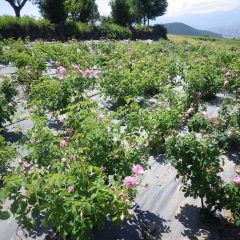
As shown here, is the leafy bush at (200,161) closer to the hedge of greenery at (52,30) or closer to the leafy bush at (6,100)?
the leafy bush at (6,100)

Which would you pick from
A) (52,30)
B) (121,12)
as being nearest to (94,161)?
(52,30)

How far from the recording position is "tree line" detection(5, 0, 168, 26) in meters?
28.5

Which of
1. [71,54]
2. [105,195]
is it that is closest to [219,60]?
[71,54]

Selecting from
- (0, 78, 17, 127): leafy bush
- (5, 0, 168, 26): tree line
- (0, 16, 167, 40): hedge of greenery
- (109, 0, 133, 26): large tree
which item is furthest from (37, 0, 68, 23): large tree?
(0, 78, 17, 127): leafy bush

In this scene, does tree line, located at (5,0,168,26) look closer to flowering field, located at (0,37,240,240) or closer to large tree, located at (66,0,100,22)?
large tree, located at (66,0,100,22)

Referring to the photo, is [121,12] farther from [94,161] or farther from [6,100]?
[94,161]

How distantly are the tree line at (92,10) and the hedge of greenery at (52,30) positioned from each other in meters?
2.47

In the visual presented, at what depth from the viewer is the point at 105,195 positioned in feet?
11.1

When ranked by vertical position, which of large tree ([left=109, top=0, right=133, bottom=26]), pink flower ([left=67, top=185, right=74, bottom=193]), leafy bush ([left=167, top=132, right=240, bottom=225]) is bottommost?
leafy bush ([left=167, top=132, right=240, bottom=225])

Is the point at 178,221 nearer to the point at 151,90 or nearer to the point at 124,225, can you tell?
the point at 124,225

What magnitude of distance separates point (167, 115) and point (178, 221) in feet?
6.00

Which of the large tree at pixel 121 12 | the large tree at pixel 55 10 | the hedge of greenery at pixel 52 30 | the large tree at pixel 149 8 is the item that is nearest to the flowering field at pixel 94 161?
the hedge of greenery at pixel 52 30

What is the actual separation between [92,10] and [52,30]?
514 inches

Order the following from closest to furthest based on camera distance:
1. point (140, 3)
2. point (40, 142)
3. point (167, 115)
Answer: point (40, 142)
point (167, 115)
point (140, 3)
